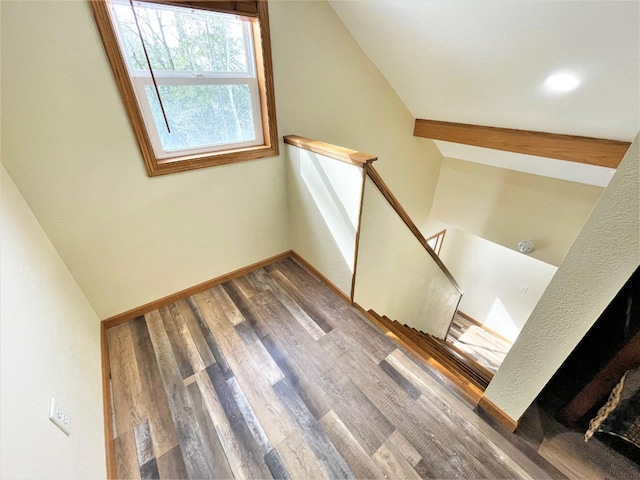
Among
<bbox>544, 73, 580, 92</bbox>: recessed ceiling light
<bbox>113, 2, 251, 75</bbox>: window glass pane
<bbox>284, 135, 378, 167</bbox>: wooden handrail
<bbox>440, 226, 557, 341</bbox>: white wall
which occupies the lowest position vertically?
<bbox>440, 226, 557, 341</bbox>: white wall

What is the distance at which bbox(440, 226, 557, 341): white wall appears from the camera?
3975 millimetres

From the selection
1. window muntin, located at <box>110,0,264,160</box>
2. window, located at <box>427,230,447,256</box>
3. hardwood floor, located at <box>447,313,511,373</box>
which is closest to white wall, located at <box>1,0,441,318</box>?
window muntin, located at <box>110,0,264,160</box>

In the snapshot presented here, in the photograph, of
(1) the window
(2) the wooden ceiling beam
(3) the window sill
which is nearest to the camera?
(3) the window sill

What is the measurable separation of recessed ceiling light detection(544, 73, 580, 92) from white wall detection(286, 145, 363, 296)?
1.48 m

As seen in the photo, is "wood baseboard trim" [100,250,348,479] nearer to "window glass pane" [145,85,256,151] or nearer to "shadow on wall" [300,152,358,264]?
"shadow on wall" [300,152,358,264]

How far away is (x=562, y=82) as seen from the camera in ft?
5.77

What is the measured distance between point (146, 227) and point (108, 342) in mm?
823

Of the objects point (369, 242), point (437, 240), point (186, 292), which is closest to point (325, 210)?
point (369, 242)

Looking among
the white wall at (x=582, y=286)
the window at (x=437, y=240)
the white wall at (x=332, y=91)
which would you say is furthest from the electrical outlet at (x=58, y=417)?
the window at (x=437, y=240)

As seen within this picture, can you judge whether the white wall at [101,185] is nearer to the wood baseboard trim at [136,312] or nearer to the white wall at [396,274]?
the wood baseboard trim at [136,312]

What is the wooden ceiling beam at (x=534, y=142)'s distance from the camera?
202 cm

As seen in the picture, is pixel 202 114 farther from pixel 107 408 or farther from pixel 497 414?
pixel 497 414

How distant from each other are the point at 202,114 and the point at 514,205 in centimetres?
355

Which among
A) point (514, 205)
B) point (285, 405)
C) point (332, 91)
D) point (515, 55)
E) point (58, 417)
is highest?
point (515, 55)
